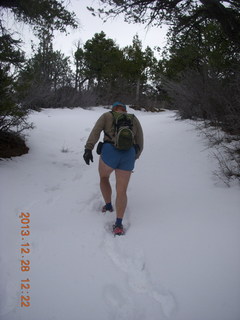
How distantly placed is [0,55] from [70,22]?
2.73 m

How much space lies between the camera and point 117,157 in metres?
2.84

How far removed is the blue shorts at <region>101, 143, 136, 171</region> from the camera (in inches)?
112

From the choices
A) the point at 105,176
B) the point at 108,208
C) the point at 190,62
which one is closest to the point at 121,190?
the point at 105,176

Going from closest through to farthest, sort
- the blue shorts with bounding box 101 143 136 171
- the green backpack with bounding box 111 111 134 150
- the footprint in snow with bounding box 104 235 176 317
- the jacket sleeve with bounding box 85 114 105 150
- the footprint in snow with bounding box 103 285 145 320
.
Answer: the footprint in snow with bounding box 103 285 145 320 < the footprint in snow with bounding box 104 235 176 317 < the green backpack with bounding box 111 111 134 150 < the blue shorts with bounding box 101 143 136 171 < the jacket sleeve with bounding box 85 114 105 150

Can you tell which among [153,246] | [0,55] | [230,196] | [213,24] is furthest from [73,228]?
[213,24]

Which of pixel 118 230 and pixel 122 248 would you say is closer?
pixel 122 248

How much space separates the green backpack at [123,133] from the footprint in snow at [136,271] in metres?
1.13

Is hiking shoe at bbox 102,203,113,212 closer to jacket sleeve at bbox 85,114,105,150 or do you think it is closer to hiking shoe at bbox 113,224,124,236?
hiking shoe at bbox 113,224,124,236

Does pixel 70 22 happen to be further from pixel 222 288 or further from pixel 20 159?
pixel 222 288

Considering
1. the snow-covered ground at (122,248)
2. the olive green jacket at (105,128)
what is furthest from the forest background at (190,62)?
the olive green jacket at (105,128)
